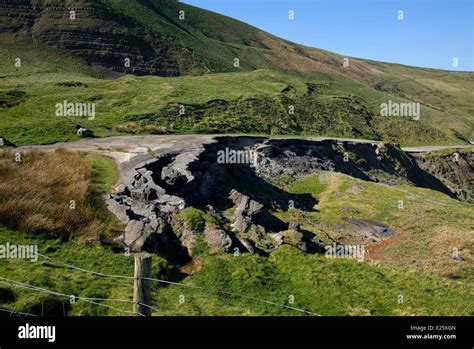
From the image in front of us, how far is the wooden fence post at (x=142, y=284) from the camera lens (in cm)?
1029

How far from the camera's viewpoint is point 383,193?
133 feet

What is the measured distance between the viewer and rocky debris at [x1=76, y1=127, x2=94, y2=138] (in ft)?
126

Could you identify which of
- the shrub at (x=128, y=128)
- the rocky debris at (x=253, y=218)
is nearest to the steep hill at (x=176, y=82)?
the shrub at (x=128, y=128)

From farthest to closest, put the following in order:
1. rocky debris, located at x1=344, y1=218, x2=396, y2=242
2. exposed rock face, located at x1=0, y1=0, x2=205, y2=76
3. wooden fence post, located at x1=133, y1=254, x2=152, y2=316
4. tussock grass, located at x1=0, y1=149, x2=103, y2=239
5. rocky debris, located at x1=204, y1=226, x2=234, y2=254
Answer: exposed rock face, located at x1=0, y1=0, x2=205, y2=76
rocky debris, located at x1=344, y1=218, x2=396, y2=242
rocky debris, located at x1=204, y1=226, x2=234, y2=254
tussock grass, located at x1=0, y1=149, x2=103, y2=239
wooden fence post, located at x1=133, y1=254, x2=152, y2=316

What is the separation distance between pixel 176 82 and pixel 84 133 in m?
34.0

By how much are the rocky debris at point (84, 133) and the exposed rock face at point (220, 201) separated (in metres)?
10.3

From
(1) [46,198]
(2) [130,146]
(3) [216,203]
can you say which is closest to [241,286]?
(1) [46,198]

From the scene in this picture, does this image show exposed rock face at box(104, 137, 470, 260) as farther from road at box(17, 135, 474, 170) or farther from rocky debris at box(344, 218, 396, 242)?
road at box(17, 135, 474, 170)

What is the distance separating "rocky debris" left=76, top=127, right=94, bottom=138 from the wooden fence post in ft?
102

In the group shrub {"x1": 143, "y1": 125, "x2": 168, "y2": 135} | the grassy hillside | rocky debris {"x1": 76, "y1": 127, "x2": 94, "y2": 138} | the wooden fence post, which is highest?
shrub {"x1": 143, "y1": 125, "x2": 168, "y2": 135}

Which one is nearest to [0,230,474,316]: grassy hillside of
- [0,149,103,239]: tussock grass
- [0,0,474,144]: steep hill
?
[0,149,103,239]: tussock grass
